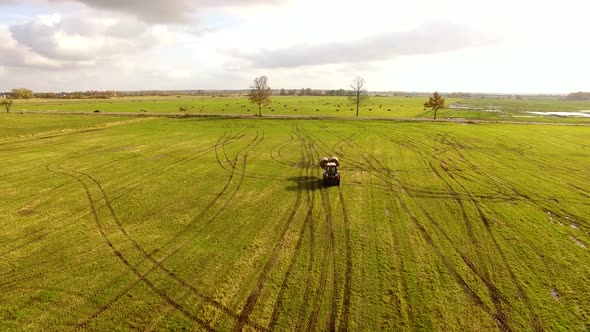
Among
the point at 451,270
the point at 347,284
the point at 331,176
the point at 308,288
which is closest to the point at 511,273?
the point at 451,270

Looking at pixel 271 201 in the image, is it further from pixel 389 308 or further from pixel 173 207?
pixel 389 308

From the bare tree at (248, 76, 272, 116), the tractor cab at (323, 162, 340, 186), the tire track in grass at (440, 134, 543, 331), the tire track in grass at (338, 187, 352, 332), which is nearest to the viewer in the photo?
the tire track in grass at (338, 187, 352, 332)

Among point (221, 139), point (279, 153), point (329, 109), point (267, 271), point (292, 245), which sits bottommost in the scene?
point (267, 271)

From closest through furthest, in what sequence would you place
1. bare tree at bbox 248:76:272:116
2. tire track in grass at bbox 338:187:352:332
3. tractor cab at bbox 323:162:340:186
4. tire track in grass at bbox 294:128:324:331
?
tire track in grass at bbox 294:128:324:331 < tire track in grass at bbox 338:187:352:332 < tractor cab at bbox 323:162:340:186 < bare tree at bbox 248:76:272:116

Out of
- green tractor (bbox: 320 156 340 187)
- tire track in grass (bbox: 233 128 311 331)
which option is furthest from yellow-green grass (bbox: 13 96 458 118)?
tire track in grass (bbox: 233 128 311 331)

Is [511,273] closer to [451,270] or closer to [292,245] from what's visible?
[451,270]

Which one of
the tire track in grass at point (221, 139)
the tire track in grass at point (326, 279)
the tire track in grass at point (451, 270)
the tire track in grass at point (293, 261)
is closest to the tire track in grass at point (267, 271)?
the tire track in grass at point (293, 261)

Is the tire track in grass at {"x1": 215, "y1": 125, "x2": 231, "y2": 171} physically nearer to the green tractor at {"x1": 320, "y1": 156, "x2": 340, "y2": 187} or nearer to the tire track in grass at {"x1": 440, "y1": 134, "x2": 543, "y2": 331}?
the green tractor at {"x1": 320, "y1": 156, "x2": 340, "y2": 187}

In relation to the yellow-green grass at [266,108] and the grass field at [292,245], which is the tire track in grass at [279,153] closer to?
the grass field at [292,245]
